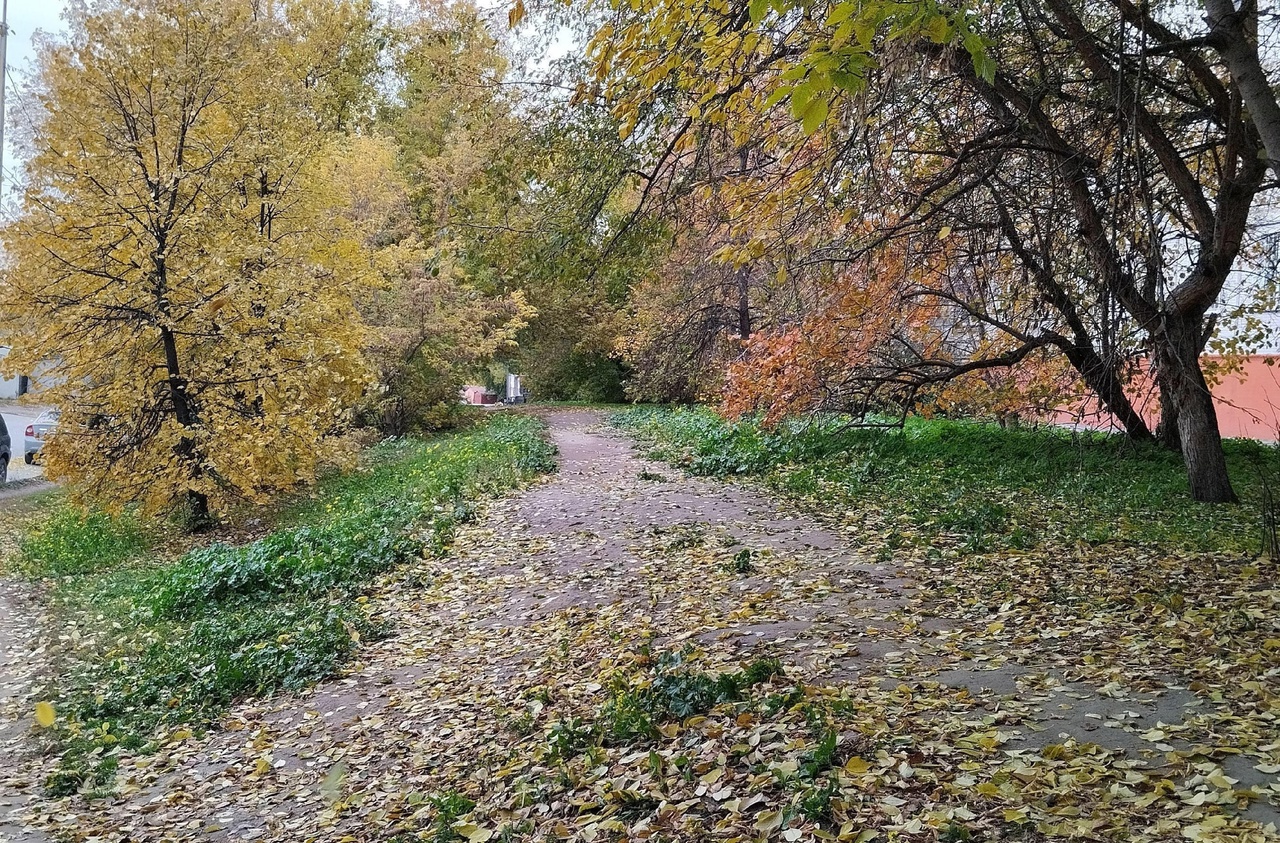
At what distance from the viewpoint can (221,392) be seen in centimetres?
1341

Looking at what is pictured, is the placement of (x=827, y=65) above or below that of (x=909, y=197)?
below

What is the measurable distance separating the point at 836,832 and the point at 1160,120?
7802mm

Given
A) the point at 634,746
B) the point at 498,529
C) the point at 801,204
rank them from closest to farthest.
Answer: the point at 634,746
the point at 801,204
the point at 498,529

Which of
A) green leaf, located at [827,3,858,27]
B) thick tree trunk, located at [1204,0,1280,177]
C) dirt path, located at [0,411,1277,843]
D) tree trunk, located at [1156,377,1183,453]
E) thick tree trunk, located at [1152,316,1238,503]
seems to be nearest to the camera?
green leaf, located at [827,3,858,27]

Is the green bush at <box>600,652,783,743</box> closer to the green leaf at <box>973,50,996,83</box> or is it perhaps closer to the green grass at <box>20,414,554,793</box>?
the green grass at <box>20,414,554,793</box>

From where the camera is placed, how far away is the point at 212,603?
9430 mm

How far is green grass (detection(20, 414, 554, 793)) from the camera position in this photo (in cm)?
702

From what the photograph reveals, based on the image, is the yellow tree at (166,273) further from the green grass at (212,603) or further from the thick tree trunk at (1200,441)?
the thick tree trunk at (1200,441)

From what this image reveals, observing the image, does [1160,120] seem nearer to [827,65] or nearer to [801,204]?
[801,204]

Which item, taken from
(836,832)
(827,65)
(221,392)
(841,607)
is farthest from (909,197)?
(221,392)

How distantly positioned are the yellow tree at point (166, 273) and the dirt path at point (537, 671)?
5.54 meters

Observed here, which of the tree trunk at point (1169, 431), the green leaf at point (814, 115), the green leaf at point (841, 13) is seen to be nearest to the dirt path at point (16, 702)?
the green leaf at point (814, 115)

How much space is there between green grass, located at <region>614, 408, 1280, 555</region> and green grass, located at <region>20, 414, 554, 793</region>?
4.52 metres

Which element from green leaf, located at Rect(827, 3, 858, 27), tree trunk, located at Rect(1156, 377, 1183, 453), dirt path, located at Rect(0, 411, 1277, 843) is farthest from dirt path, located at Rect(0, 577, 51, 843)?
tree trunk, located at Rect(1156, 377, 1183, 453)
